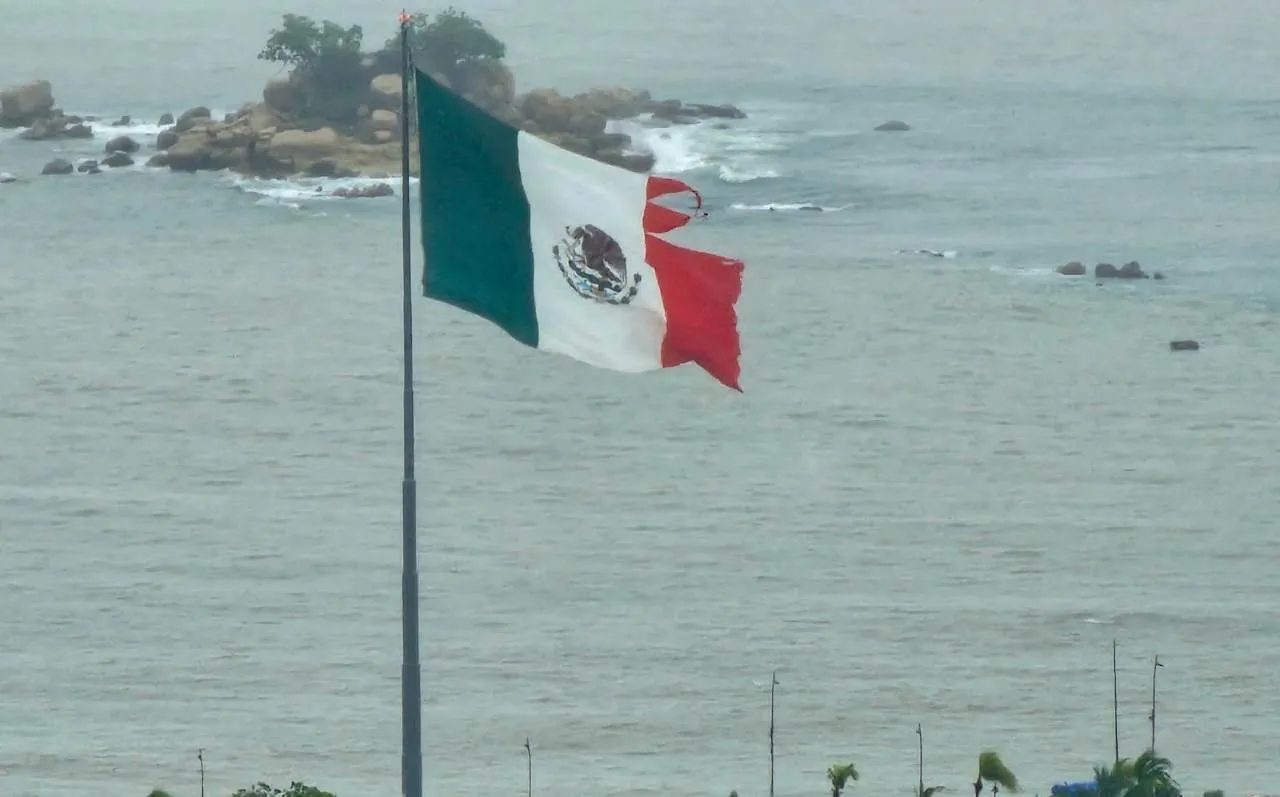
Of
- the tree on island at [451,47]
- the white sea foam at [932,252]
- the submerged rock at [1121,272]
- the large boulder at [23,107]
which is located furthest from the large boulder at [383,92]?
the submerged rock at [1121,272]

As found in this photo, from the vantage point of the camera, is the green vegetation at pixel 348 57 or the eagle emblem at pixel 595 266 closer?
the eagle emblem at pixel 595 266

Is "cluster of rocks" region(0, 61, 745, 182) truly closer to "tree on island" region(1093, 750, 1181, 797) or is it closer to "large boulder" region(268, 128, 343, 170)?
"large boulder" region(268, 128, 343, 170)

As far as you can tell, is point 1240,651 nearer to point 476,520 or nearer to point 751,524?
point 751,524

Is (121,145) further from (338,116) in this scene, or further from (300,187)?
(300,187)

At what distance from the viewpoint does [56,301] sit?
78.3 metres

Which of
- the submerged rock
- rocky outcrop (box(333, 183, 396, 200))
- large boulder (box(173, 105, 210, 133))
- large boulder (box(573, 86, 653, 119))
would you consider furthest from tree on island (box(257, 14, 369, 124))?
the submerged rock

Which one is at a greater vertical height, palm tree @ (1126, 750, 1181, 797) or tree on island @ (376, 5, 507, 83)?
tree on island @ (376, 5, 507, 83)

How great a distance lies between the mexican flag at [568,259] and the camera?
1711 cm

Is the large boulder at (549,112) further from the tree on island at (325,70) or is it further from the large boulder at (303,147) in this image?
the large boulder at (303,147)

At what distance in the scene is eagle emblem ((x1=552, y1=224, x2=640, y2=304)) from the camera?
17.3 meters

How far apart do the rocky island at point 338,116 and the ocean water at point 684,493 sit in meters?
1.98

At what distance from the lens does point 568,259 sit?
17.4m

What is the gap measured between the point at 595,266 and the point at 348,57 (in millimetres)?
83770

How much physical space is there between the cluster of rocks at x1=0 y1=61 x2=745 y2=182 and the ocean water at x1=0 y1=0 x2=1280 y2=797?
1705 mm
